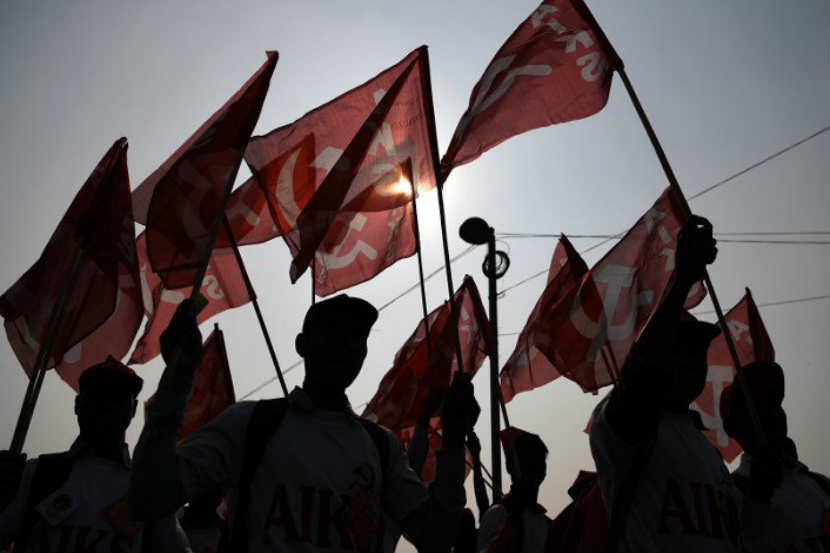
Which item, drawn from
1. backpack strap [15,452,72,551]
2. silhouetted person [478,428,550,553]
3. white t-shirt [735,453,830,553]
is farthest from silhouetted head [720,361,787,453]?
backpack strap [15,452,72,551]

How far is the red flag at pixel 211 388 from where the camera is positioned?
6.75m

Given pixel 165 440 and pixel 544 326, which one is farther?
pixel 544 326

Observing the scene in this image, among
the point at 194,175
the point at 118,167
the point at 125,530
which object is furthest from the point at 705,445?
the point at 118,167

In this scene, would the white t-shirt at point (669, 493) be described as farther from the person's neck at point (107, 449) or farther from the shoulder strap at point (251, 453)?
the person's neck at point (107, 449)

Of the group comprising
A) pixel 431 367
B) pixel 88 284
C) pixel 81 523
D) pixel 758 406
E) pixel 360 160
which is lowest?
pixel 81 523

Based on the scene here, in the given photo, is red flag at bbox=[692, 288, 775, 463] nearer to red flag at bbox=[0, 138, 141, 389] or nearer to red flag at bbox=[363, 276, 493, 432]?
red flag at bbox=[363, 276, 493, 432]

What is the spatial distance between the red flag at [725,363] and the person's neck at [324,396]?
527cm

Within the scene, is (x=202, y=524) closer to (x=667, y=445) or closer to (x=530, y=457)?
(x=530, y=457)

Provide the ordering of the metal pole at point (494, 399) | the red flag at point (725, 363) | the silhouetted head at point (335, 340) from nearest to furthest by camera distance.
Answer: the silhouetted head at point (335, 340) < the red flag at point (725, 363) < the metal pole at point (494, 399)

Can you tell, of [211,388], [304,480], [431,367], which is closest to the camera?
[304,480]

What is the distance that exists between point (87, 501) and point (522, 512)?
111 inches

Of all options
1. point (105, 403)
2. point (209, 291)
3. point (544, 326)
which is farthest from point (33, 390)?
point (544, 326)

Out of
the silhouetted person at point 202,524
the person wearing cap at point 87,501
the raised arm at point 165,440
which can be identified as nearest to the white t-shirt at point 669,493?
the raised arm at point 165,440

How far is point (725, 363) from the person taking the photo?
6.96 metres
